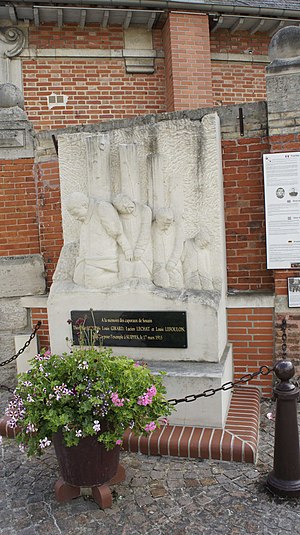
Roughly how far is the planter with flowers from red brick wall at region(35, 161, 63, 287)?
266 centimetres

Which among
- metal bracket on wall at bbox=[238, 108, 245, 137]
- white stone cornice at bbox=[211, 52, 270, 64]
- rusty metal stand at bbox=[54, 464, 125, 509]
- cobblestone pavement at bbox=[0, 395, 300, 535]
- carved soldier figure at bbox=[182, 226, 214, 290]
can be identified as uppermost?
white stone cornice at bbox=[211, 52, 270, 64]

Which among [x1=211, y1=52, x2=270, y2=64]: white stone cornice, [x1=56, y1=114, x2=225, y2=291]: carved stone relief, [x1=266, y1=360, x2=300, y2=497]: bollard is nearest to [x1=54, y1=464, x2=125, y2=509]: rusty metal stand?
[x1=266, y1=360, x2=300, y2=497]: bollard

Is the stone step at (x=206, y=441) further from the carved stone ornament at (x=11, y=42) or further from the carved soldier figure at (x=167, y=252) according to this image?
the carved stone ornament at (x=11, y=42)

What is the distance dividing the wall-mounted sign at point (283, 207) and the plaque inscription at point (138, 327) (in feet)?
4.21

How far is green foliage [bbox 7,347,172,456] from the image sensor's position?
2955 mm

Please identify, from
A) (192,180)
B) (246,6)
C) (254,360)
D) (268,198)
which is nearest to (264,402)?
(254,360)

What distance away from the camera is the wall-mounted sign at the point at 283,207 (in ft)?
15.3

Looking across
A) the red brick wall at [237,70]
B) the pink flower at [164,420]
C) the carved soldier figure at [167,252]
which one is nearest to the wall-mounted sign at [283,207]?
the carved soldier figure at [167,252]

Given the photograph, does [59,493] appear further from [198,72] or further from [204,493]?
[198,72]

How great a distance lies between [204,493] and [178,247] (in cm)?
211

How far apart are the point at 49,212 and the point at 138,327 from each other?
2.09 m

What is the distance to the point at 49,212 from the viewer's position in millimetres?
5684

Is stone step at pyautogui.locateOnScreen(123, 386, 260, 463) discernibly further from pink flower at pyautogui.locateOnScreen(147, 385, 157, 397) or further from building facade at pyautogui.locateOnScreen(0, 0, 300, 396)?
building facade at pyautogui.locateOnScreen(0, 0, 300, 396)

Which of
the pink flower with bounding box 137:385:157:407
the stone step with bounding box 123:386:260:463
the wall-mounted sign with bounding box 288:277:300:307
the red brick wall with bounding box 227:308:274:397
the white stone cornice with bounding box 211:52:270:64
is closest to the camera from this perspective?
the pink flower with bounding box 137:385:157:407
